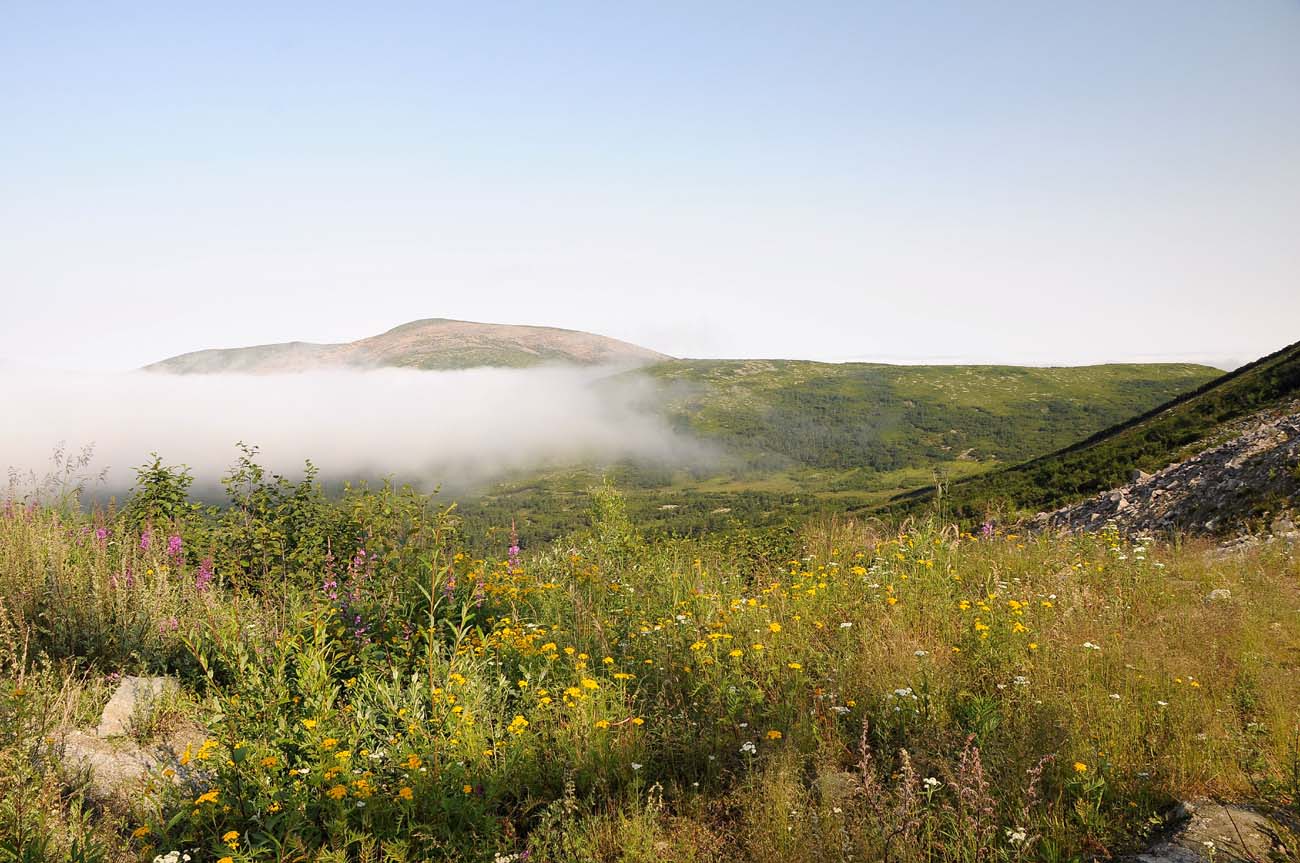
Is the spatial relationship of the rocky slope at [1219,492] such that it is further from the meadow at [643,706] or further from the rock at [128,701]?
the rock at [128,701]

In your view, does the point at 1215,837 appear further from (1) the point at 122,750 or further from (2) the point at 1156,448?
(2) the point at 1156,448

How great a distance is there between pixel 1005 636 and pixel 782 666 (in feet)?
6.09

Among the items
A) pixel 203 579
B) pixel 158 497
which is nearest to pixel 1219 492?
pixel 203 579

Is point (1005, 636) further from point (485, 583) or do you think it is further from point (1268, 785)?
point (485, 583)

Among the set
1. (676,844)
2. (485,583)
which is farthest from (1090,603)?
(485,583)

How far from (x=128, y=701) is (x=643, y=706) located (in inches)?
158

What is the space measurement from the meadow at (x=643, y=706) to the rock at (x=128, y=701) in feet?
0.51

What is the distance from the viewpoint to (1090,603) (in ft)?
21.1

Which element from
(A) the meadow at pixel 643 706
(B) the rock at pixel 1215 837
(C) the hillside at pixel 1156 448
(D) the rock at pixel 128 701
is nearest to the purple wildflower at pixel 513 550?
(A) the meadow at pixel 643 706

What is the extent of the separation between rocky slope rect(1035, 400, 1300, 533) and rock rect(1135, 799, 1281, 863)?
1158cm

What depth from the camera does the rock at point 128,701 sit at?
477 centimetres

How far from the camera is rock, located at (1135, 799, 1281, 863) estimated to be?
2971 mm

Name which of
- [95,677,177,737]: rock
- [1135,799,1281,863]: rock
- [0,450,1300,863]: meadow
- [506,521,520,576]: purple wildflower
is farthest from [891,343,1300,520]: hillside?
[95,677,177,737]: rock

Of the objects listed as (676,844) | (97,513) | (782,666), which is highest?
(97,513)
